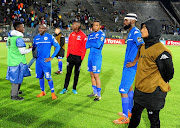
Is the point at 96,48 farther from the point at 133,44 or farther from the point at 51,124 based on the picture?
the point at 51,124

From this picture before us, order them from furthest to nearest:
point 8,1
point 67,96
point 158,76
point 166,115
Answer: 1. point 8,1
2. point 67,96
3. point 166,115
4. point 158,76

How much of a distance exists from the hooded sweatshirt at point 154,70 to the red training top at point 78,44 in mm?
3106

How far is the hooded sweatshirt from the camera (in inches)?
106

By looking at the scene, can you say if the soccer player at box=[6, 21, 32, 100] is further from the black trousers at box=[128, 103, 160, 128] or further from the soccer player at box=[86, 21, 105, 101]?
the black trousers at box=[128, 103, 160, 128]

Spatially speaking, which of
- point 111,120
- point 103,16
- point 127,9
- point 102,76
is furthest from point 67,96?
point 127,9

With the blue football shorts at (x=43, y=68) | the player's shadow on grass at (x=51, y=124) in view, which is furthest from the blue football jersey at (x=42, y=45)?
the player's shadow on grass at (x=51, y=124)

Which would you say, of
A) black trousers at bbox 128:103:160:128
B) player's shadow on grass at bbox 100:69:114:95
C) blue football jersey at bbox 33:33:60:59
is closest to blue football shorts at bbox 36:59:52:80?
blue football jersey at bbox 33:33:60:59

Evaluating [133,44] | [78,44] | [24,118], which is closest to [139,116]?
[133,44]

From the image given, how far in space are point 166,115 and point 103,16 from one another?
1621 inches

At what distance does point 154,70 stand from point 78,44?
132 inches

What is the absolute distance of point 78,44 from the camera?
19.0 feet

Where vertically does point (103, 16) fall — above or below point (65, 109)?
above

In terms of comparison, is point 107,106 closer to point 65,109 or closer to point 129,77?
point 65,109

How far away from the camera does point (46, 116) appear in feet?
14.1
